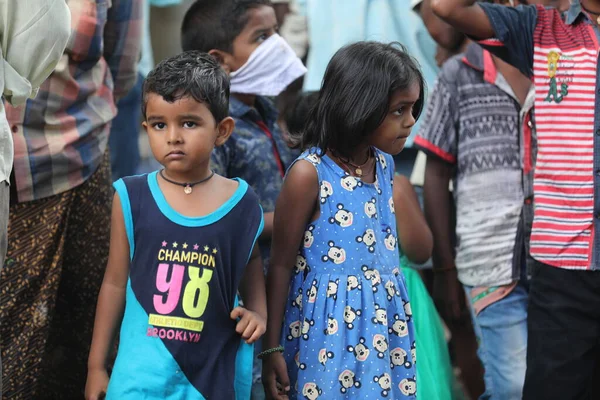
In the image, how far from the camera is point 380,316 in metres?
2.85

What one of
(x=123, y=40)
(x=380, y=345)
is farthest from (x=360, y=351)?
(x=123, y=40)

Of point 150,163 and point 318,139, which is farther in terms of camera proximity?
point 150,163

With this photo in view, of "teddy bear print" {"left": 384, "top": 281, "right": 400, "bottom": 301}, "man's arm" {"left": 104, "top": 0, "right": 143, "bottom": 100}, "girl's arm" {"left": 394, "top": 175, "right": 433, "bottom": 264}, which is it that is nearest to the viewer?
"teddy bear print" {"left": 384, "top": 281, "right": 400, "bottom": 301}

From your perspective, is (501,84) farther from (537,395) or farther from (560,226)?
(537,395)

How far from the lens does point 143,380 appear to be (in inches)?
101

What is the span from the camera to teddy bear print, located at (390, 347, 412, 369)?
2945 millimetres

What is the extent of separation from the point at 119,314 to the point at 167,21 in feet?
13.8

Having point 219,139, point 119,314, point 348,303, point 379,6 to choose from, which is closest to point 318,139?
point 219,139

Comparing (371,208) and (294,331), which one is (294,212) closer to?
(371,208)

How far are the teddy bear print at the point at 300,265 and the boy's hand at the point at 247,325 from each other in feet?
0.88

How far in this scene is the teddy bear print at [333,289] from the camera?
2.85m

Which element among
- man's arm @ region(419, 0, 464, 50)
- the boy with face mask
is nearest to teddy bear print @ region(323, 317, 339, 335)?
the boy with face mask

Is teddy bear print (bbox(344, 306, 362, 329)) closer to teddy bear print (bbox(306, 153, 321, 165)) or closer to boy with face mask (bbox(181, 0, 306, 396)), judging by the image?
teddy bear print (bbox(306, 153, 321, 165))

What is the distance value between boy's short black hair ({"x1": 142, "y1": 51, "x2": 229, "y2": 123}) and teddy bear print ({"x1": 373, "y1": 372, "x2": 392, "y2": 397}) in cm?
89
